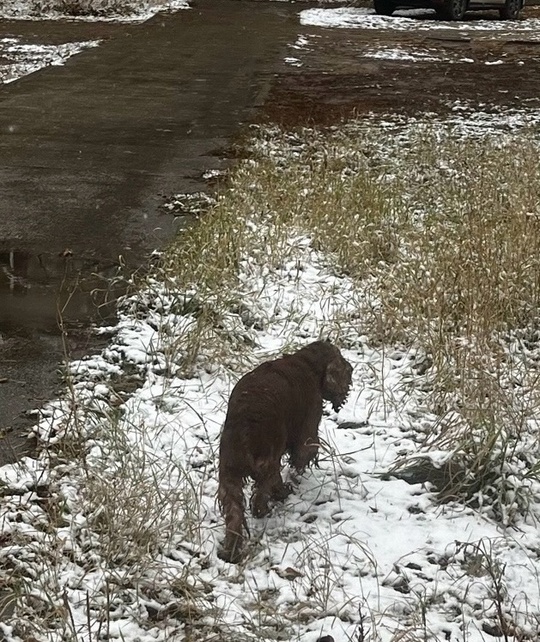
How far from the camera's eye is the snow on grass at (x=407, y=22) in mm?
18062

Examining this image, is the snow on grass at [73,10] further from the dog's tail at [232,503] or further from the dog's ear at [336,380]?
the dog's tail at [232,503]

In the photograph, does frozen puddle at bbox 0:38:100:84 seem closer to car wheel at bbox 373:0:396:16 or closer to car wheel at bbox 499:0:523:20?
car wheel at bbox 373:0:396:16

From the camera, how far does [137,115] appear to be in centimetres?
979

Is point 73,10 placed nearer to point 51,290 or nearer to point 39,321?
point 51,290

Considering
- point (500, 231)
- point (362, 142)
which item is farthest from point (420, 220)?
Result: point (362, 142)

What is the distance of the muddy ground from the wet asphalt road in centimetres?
2

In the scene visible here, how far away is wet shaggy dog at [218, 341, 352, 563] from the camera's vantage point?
9.25ft

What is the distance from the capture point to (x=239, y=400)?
290 centimetres

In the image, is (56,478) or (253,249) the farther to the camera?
(253,249)

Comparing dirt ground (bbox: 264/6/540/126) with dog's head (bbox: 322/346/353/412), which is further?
dirt ground (bbox: 264/6/540/126)

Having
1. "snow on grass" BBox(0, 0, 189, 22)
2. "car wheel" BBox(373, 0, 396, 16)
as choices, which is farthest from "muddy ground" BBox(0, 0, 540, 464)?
"car wheel" BBox(373, 0, 396, 16)

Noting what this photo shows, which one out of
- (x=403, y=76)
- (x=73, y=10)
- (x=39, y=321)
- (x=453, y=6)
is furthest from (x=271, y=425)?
(x=453, y=6)

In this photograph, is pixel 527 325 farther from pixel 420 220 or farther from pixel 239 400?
pixel 239 400

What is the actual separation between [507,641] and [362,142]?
254 inches
